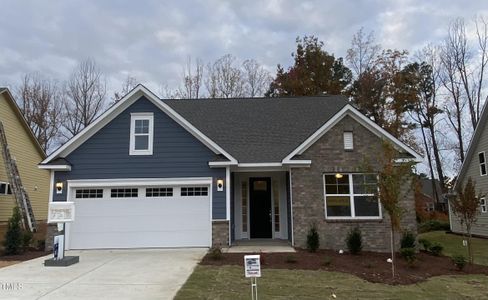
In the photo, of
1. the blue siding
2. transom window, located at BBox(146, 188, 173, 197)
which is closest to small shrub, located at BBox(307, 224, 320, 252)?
the blue siding

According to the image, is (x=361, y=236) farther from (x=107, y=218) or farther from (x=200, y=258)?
(x=107, y=218)

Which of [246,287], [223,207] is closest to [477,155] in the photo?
[223,207]

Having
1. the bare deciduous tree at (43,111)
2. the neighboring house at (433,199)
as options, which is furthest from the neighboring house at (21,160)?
the neighboring house at (433,199)

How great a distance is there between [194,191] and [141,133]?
281 centimetres

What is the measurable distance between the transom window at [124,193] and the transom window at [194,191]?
1675 mm

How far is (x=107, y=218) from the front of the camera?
46.8 feet

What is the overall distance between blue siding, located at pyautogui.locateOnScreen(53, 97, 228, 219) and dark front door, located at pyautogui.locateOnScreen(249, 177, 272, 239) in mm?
2569

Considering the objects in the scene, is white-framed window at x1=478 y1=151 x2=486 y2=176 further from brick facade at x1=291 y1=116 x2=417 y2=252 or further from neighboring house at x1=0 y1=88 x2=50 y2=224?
neighboring house at x1=0 y1=88 x2=50 y2=224

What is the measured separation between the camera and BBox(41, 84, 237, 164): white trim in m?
14.3

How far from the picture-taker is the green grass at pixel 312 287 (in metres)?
7.88

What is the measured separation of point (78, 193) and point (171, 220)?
3433 mm

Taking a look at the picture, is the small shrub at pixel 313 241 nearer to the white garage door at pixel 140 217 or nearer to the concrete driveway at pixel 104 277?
the white garage door at pixel 140 217

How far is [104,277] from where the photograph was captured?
9.19m

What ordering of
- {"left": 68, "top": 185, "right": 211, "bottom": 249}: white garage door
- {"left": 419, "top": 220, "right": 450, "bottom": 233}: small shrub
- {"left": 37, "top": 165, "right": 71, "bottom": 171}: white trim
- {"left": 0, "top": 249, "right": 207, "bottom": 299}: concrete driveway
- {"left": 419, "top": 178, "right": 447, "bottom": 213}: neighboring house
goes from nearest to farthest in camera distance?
{"left": 0, "top": 249, "right": 207, "bottom": 299}: concrete driveway, {"left": 37, "top": 165, "right": 71, "bottom": 171}: white trim, {"left": 68, "top": 185, "right": 211, "bottom": 249}: white garage door, {"left": 419, "top": 220, "right": 450, "bottom": 233}: small shrub, {"left": 419, "top": 178, "right": 447, "bottom": 213}: neighboring house
